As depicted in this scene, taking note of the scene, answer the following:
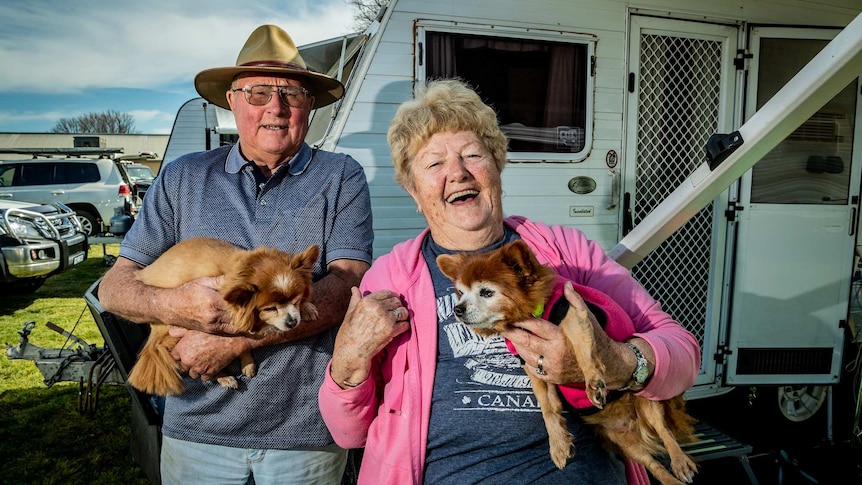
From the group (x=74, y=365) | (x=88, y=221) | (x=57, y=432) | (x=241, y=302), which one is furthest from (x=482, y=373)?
(x=88, y=221)

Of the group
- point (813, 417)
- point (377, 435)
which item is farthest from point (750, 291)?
point (377, 435)

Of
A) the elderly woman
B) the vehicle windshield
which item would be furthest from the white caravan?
the vehicle windshield

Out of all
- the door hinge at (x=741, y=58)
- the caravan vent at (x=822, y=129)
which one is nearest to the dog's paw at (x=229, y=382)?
the door hinge at (x=741, y=58)

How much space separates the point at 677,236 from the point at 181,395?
3.93 m

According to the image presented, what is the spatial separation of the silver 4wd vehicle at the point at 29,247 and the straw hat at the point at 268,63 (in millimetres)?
9311

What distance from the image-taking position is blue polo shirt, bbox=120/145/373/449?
2.12 m

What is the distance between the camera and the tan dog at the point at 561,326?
173 centimetres

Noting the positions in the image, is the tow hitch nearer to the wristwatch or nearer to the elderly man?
the elderly man

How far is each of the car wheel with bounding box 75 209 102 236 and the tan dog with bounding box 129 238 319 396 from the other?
16.4 meters

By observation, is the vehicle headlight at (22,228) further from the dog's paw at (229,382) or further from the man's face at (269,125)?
the dog's paw at (229,382)

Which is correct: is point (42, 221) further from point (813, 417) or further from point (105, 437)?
point (813, 417)

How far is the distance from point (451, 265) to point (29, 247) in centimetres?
1065

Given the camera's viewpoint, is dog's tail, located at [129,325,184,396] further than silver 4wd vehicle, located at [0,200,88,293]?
No

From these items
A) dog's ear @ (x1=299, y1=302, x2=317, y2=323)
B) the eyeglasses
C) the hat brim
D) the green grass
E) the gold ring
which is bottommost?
the green grass
